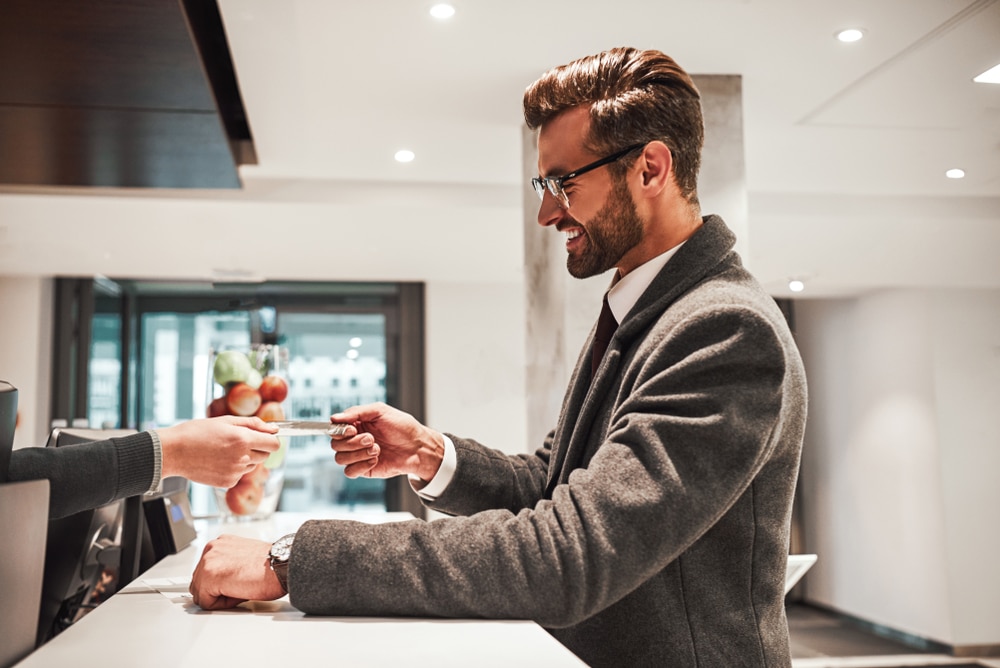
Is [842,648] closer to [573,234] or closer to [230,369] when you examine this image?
[230,369]

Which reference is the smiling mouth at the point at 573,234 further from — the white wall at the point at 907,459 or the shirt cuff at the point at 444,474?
the white wall at the point at 907,459

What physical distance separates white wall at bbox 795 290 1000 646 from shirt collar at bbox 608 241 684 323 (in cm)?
266

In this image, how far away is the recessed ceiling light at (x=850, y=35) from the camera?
268cm

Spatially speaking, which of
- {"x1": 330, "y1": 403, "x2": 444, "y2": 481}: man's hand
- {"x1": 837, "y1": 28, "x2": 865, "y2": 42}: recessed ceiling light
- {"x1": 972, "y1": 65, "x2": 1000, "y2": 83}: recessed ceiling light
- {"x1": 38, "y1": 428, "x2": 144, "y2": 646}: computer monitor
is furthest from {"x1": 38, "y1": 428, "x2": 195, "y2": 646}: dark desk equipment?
{"x1": 972, "y1": 65, "x2": 1000, "y2": 83}: recessed ceiling light

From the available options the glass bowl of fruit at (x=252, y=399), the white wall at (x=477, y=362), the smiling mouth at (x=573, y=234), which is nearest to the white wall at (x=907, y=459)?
the white wall at (x=477, y=362)

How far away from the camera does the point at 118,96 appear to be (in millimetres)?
2715

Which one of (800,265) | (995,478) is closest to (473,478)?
(995,478)

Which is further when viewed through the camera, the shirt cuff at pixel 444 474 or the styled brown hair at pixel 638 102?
the shirt cuff at pixel 444 474

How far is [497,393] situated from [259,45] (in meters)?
4.07

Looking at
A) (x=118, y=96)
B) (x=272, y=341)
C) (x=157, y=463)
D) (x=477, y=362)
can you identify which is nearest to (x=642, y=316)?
(x=157, y=463)

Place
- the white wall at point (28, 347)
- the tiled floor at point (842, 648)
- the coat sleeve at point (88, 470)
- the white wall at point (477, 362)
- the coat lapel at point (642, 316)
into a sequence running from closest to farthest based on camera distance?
the coat sleeve at point (88, 470)
the coat lapel at point (642, 316)
the tiled floor at point (842, 648)
the white wall at point (28, 347)
the white wall at point (477, 362)

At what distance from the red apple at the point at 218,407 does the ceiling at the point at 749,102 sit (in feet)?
3.97

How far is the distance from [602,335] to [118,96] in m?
2.16

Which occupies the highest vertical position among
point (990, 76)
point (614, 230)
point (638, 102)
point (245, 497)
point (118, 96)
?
point (990, 76)
